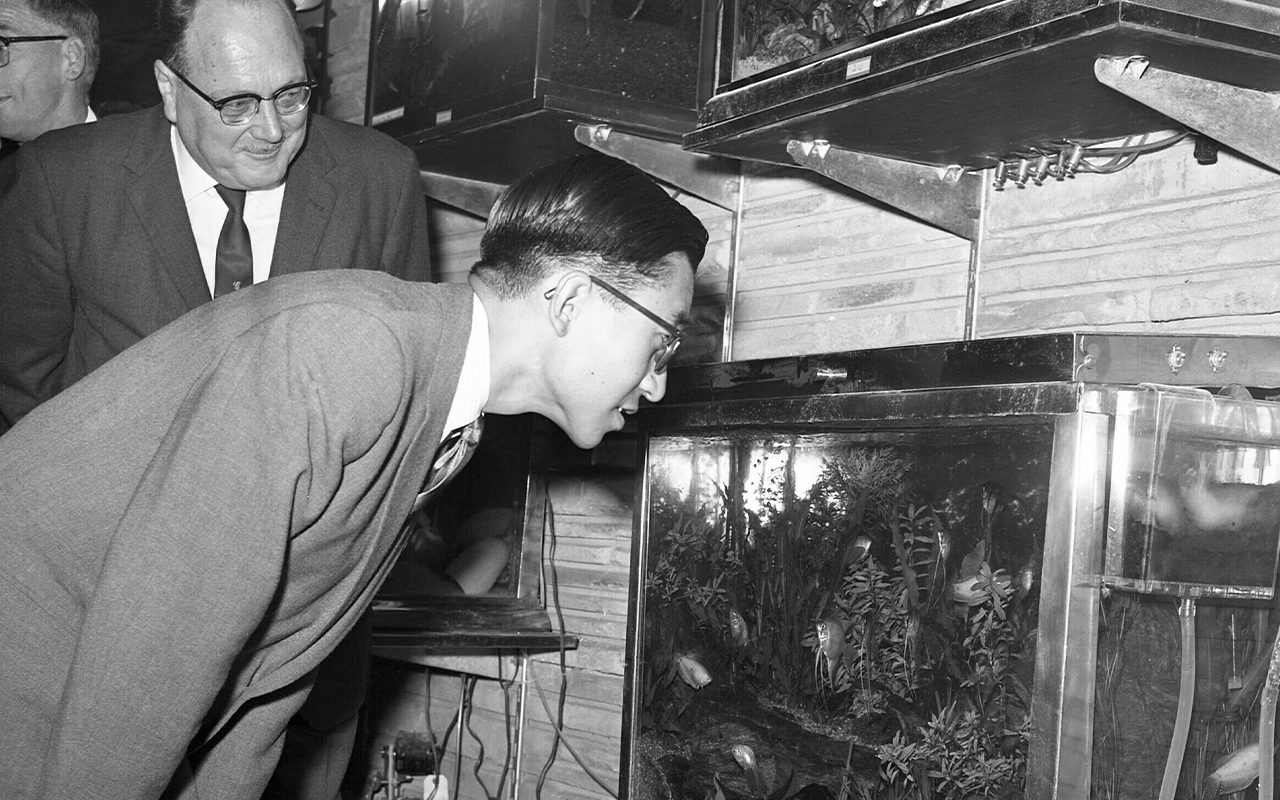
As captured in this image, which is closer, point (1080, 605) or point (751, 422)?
point (1080, 605)

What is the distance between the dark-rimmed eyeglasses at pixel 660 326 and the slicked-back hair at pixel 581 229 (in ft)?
0.03

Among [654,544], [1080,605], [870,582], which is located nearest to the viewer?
[1080,605]

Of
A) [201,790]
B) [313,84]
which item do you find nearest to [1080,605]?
[201,790]

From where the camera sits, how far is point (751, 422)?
6.31 feet

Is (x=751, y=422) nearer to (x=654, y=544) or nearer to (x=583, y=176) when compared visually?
(x=654, y=544)

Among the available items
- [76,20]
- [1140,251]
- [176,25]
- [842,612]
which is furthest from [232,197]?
[1140,251]

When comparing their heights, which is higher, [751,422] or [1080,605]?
[751,422]

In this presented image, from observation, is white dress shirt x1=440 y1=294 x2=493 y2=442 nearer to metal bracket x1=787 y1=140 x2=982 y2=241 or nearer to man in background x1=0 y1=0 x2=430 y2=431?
man in background x1=0 y1=0 x2=430 y2=431

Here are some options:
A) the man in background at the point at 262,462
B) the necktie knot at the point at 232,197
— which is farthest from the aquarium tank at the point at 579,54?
the man in background at the point at 262,462

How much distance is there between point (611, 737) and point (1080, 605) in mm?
1849

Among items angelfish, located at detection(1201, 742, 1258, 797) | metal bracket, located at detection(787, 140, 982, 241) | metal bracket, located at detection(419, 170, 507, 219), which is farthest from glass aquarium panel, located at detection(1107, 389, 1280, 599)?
metal bracket, located at detection(419, 170, 507, 219)

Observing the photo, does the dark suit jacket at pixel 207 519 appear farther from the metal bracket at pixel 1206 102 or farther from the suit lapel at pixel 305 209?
the metal bracket at pixel 1206 102

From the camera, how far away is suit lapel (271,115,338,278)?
206cm

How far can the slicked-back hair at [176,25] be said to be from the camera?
2.04 m
